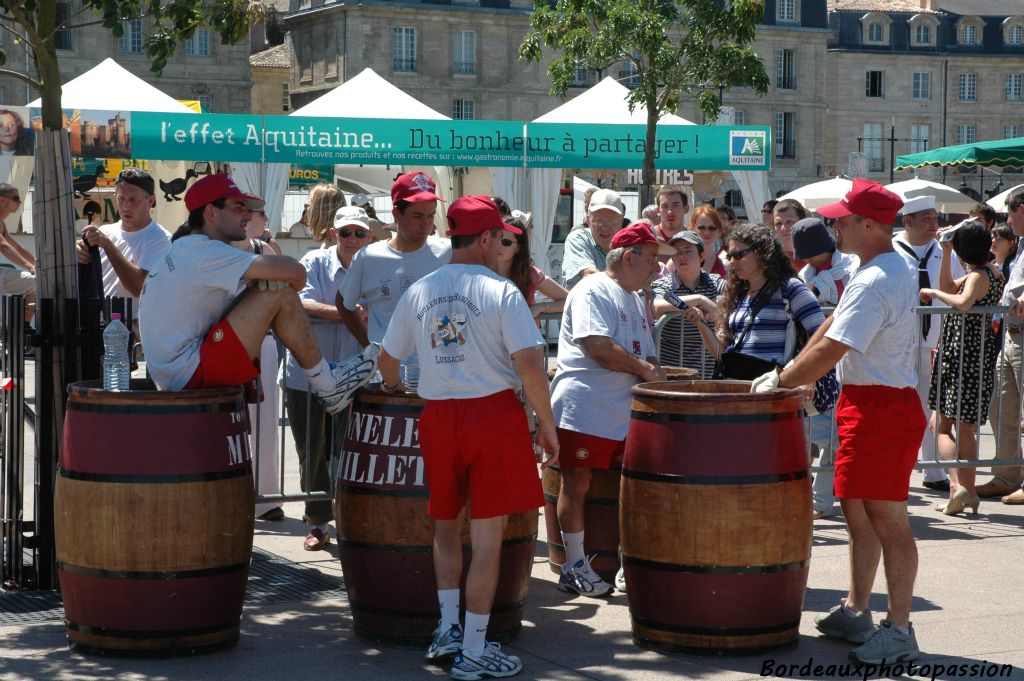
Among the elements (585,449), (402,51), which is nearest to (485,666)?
(585,449)

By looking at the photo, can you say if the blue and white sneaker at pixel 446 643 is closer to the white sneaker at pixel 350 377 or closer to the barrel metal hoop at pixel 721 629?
the barrel metal hoop at pixel 721 629

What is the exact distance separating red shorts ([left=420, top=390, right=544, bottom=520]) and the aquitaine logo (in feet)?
48.0

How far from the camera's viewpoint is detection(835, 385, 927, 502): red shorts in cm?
545

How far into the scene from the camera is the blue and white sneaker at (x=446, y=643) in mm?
5309

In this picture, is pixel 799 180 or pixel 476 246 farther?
pixel 799 180

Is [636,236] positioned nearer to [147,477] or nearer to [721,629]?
[721,629]

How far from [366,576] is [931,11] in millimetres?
89538

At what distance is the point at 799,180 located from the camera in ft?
250

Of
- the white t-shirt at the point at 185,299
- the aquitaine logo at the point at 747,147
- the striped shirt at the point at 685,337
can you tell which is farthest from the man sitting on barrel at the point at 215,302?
the aquitaine logo at the point at 747,147

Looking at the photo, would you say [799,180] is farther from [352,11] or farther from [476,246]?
[476,246]

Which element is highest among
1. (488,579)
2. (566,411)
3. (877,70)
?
(877,70)

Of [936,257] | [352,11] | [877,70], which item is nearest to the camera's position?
[936,257]

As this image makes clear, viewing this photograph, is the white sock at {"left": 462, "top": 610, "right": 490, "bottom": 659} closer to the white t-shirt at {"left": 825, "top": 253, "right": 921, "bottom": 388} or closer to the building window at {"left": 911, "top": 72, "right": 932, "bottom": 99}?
the white t-shirt at {"left": 825, "top": 253, "right": 921, "bottom": 388}

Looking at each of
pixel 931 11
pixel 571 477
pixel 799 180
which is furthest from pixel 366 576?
pixel 931 11
